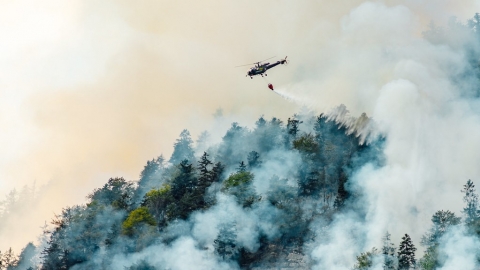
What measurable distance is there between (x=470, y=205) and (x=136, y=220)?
35.3 m

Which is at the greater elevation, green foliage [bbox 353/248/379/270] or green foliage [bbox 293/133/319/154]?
green foliage [bbox 293/133/319/154]

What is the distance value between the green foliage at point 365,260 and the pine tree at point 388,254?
37.1 inches

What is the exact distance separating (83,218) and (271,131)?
92.6 ft

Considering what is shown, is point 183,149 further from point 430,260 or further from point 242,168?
point 430,260

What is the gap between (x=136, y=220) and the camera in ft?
237

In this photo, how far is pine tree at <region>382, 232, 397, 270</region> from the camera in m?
59.3

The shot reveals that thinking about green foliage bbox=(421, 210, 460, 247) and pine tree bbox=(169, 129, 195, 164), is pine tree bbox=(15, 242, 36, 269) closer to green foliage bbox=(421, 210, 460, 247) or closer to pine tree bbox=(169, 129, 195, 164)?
pine tree bbox=(169, 129, 195, 164)

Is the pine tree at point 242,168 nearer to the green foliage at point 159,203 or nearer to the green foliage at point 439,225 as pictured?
the green foliage at point 159,203

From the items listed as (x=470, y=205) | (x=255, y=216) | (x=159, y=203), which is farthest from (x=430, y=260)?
(x=159, y=203)

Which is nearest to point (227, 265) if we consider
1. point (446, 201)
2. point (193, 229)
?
point (193, 229)

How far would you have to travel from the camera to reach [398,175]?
7419cm

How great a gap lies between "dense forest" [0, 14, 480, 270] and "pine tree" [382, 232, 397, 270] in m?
0.13

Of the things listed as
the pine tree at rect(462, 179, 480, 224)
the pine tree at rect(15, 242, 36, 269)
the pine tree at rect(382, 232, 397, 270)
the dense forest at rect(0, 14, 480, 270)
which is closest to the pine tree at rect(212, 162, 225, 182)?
the dense forest at rect(0, 14, 480, 270)

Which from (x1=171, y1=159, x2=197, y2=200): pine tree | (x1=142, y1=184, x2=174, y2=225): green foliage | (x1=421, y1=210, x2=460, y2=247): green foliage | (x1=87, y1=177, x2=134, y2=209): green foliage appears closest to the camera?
(x1=421, y1=210, x2=460, y2=247): green foliage
